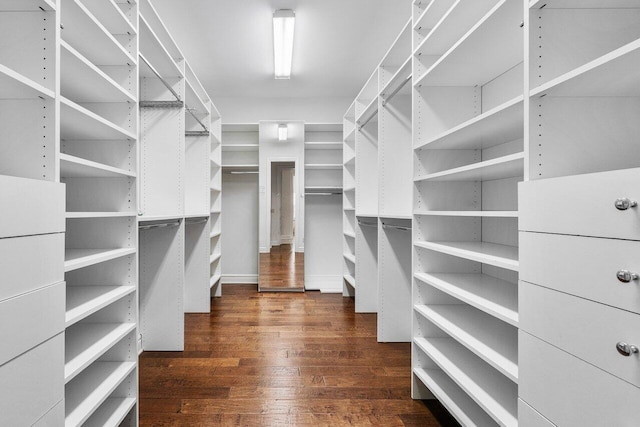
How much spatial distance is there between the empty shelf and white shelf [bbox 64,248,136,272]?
1.54 meters

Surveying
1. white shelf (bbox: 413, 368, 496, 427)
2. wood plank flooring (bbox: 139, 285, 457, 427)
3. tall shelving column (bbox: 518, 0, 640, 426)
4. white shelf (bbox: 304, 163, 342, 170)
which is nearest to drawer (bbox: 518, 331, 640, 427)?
tall shelving column (bbox: 518, 0, 640, 426)

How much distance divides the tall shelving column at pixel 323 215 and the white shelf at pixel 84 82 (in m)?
3.42

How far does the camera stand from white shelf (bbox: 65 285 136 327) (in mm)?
1309

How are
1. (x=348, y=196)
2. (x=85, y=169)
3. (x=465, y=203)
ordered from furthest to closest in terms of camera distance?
1. (x=348, y=196)
2. (x=465, y=203)
3. (x=85, y=169)

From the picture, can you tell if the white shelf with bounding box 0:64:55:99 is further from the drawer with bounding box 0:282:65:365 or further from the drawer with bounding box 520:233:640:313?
the drawer with bounding box 520:233:640:313

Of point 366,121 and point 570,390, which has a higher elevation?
point 366,121

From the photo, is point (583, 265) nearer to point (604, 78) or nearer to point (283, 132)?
point (604, 78)

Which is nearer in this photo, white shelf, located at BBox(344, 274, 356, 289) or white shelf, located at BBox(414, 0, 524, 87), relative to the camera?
white shelf, located at BBox(414, 0, 524, 87)

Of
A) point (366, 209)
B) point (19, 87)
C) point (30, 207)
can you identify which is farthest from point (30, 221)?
point (366, 209)

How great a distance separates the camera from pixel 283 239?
4832mm

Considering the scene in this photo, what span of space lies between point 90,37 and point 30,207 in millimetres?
925

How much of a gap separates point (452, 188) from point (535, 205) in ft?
3.49

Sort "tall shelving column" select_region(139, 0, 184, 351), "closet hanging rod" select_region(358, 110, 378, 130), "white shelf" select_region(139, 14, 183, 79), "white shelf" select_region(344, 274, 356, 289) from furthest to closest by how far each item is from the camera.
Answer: "white shelf" select_region(344, 274, 356, 289) → "closet hanging rod" select_region(358, 110, 378, 130) → "tall shelving column" select_region(139, 0, 184, 351) → "white shelf" select_region(139, 14, 183, 79)

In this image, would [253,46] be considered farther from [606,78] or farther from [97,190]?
[606,78]
